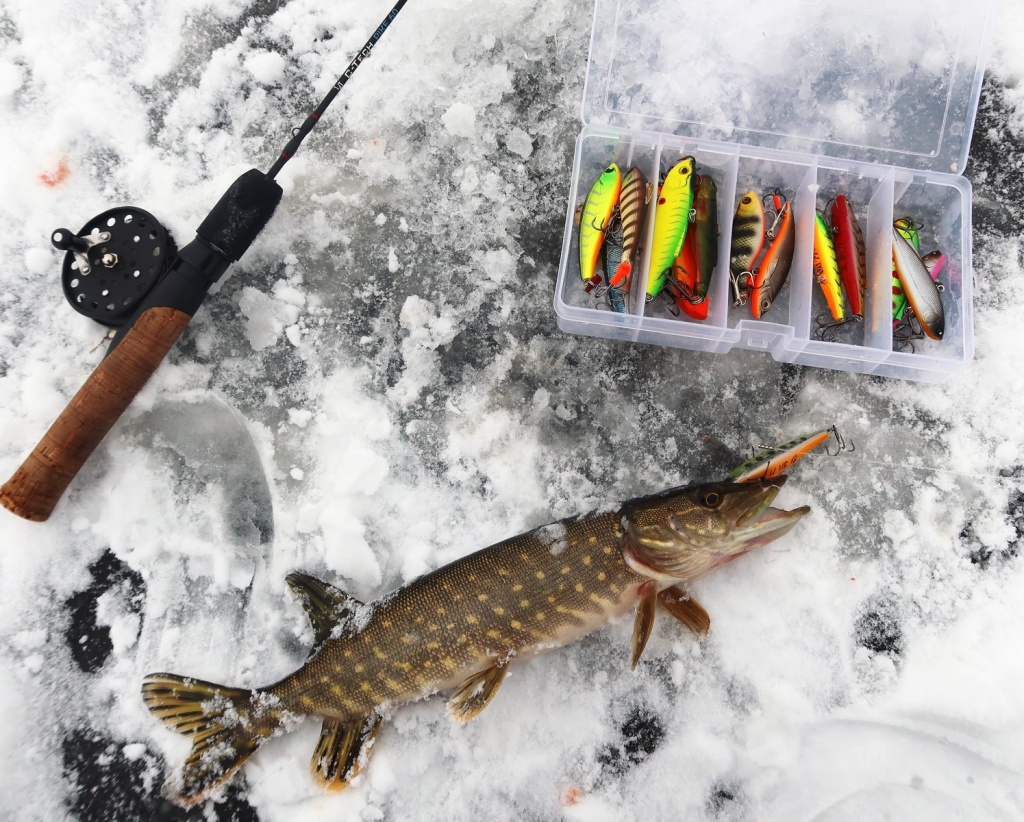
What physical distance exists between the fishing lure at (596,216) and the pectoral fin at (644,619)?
959 mm

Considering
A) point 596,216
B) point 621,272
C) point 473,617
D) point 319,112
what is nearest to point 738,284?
point 621,272

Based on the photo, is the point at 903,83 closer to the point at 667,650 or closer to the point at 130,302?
the point at 667,650

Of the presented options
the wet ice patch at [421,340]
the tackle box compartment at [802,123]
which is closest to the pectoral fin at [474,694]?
the wet ice patch at [421,340]

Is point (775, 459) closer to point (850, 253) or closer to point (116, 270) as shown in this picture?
point (850, 253)

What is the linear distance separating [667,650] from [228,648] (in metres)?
1.37

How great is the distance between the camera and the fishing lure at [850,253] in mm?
1918

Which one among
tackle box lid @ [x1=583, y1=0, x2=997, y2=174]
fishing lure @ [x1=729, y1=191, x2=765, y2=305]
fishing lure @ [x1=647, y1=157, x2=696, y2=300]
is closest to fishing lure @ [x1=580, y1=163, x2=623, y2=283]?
fishing lure @ [x1=647, y1=157, x2=696, y2=300]

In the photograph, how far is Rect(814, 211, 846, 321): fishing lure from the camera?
6.24 feet

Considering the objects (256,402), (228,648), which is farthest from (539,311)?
(228,648)

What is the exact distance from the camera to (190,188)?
2105 mm

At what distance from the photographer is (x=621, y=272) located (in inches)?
73.2

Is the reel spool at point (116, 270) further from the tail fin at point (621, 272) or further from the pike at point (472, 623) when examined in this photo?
the tail fin at point (621, 272)

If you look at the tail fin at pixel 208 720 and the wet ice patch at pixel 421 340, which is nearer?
the tail fin at pixel 208 720

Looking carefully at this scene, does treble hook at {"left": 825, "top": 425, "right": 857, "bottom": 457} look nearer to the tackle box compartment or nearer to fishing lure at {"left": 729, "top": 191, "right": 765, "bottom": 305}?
the tackle box compartment
